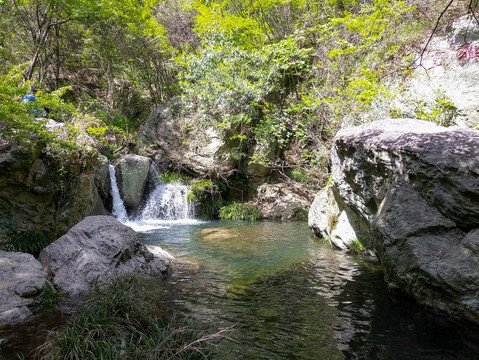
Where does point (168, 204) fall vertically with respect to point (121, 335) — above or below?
above

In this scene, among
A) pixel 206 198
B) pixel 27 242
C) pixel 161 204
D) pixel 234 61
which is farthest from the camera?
pixel 206 198

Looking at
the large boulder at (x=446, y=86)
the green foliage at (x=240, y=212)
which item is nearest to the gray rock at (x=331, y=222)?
the large boulder at (x=446, y=86)

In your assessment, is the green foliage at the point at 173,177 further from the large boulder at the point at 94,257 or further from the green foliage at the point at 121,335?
the green foliage at the point at 121,335

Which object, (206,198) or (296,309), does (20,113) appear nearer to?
(296,309)

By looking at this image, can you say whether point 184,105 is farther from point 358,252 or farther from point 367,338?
point 367,338

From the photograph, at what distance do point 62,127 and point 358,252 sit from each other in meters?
8.63

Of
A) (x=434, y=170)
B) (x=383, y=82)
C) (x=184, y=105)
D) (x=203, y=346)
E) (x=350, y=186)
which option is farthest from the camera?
(x=184, y=105)

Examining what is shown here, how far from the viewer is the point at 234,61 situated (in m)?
14.6

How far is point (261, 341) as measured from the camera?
3906 mm

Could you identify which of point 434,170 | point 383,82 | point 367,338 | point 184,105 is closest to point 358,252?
point 434,170

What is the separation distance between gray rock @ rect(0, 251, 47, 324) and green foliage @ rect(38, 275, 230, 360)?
1.32 metres

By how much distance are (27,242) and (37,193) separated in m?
1.29

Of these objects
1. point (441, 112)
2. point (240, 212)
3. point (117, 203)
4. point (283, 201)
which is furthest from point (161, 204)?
point (441, 112)

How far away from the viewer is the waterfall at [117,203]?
536 inches
